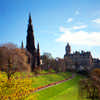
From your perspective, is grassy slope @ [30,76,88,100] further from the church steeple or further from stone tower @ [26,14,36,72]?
the church steeple

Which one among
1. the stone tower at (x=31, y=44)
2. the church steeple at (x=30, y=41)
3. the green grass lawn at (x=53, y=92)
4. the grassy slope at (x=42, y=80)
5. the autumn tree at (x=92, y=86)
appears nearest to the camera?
the autumn tree at (x=92, y=86)

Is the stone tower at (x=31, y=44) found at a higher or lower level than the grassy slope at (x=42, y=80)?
higher

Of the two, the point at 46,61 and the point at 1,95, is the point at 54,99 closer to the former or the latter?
the point at 1,95

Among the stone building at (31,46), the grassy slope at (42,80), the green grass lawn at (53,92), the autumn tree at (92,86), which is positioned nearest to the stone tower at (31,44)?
the stone building at (31,46)

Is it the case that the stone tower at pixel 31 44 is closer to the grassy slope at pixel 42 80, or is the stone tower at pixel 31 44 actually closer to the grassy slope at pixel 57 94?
the grassy slope at pixel 42 80

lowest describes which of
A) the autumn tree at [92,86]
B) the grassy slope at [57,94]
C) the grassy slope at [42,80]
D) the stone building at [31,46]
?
the grassy slope at [57,94]

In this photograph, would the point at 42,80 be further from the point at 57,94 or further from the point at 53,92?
the point at 57,94

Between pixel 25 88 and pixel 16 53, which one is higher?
pixel 16 53

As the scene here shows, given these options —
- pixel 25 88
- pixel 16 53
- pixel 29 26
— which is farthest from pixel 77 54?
pixel 25 88

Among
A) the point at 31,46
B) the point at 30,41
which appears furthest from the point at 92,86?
the point at 30,41

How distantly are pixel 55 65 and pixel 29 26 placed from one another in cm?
2434

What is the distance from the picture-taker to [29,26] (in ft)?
183

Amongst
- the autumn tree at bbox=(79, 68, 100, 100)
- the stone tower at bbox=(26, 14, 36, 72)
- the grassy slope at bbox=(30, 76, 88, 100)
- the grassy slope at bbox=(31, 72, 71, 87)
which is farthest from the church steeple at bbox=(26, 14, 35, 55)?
the autumn tree at bbox=(79, 68, 100, 100)

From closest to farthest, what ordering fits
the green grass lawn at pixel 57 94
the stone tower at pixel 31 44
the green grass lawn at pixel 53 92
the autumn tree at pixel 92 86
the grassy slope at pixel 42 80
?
the autumn tree at pixel 92 86 → the green grass lawn at pixel 53 92 → the green grass lawn at pixel 57 94 → the grassy slope at pixel 42 80 → the stone tower at pixel 31 44
